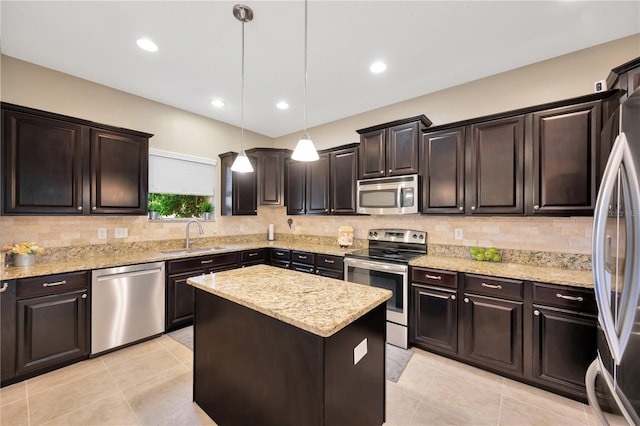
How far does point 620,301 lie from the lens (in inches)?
48.0

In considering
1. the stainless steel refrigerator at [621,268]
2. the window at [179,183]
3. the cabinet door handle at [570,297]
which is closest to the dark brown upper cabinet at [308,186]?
the window at [179,183]

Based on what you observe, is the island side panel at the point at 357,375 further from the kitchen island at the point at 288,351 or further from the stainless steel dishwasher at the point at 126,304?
the stainless steel dishwasher at the point at 126,304

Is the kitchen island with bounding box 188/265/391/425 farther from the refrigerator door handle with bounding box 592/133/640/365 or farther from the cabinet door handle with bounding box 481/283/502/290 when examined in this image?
the cabinet door handle with bounding box 481/283/502/290

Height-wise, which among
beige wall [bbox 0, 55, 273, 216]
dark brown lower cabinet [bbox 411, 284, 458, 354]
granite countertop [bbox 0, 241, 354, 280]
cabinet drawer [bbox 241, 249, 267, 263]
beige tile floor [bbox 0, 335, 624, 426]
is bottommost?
beige tile floor [bbox 0, 335, 624, 426]

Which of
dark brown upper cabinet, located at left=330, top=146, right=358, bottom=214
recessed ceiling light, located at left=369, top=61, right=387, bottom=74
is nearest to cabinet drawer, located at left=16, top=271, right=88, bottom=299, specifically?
dark brown upper cabinet, located at left=330, top=146, right=358, bottom=214

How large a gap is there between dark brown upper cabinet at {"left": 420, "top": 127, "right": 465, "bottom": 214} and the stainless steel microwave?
137mm

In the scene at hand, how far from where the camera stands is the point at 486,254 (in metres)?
2.78

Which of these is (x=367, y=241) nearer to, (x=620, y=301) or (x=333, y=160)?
(x=333, y=160)

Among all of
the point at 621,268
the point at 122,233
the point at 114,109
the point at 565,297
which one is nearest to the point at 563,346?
the point at 565,297

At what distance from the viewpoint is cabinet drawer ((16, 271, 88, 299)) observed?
7.19 feet

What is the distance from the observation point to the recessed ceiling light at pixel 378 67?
105 inches

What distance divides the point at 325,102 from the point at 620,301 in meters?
3.40

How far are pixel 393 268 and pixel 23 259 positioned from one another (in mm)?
3681

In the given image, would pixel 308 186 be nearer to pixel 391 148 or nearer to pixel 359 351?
pixel 391 148
